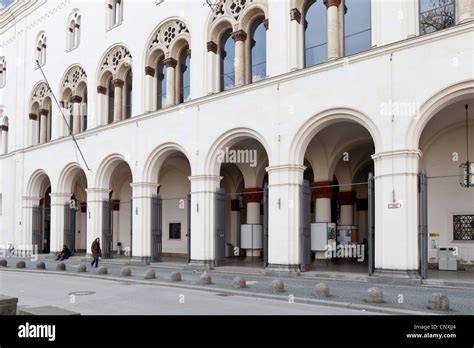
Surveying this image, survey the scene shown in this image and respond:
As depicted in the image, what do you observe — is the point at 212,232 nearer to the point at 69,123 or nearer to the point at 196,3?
the point at 196,3

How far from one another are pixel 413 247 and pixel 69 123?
74.6ft

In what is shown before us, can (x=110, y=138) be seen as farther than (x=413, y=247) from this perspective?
Yes

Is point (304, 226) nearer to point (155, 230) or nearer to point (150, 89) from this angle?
point (155, 230)

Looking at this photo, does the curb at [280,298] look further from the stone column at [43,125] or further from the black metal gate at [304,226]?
the stone column at [43,125]

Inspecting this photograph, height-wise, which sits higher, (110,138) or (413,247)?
(110,138)

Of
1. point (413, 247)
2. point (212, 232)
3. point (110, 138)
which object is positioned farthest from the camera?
point (110, 138)

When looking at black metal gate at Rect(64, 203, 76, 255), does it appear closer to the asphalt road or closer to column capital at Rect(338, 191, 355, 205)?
the asphalt road

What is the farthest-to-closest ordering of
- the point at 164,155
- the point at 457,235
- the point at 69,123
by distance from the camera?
the point at 69,123, the point at 164,155, the point at 457,235

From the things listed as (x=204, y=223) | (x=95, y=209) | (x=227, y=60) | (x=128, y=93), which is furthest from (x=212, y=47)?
(x=95, y=209)

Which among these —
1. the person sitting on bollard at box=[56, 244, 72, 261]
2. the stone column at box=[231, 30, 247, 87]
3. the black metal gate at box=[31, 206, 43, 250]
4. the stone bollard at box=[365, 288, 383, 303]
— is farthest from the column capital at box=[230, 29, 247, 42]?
the black metal gate at box=[31, 206, 43, 250]

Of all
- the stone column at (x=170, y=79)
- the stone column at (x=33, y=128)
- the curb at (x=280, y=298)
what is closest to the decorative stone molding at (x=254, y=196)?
the stone column at (x=170, y=79)

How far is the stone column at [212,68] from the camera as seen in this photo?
890 inches

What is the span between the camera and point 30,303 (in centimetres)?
1295
